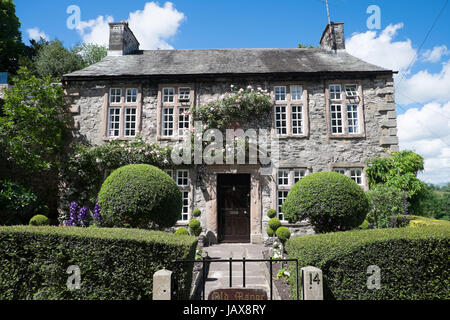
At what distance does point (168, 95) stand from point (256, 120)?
393cm

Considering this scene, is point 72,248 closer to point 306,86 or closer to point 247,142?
point 247,142

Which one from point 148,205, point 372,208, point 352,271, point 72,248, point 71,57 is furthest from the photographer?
point 71,57

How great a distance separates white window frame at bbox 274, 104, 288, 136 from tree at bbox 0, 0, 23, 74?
21152 millimetres

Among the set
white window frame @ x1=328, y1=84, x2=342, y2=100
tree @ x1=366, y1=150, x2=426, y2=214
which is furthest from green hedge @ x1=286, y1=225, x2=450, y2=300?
white window frame @ x1=328, y1=84, x2=342, y2=100

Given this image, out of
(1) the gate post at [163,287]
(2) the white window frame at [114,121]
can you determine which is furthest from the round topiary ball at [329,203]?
(2) the white window frame at [114,121]

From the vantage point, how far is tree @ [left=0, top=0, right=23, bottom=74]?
20.6m

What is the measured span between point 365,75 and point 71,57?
23592mm

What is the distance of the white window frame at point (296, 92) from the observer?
457 inches

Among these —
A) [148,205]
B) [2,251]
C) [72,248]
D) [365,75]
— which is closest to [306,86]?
[365,75]

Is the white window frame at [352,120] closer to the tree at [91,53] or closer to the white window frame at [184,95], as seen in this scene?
the white window frame at [184,95]

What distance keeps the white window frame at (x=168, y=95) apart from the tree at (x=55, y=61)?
15737mm

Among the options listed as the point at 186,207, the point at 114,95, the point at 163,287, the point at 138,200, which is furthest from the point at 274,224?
the point at 114,95

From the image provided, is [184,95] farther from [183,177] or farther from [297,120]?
[297,120]

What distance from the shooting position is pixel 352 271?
4.36 m
